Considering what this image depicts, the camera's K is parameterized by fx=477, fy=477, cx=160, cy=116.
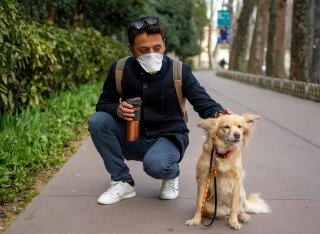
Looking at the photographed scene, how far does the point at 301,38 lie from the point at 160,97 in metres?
15.6

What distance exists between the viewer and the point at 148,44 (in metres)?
4.19

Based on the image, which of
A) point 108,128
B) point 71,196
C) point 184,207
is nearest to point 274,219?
point 184,207

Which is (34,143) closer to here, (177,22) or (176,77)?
(176,77)

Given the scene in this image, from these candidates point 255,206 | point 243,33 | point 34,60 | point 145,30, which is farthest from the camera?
point 243,33

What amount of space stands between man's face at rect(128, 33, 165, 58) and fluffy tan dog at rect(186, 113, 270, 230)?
0.89m

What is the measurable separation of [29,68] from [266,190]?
14.4ft

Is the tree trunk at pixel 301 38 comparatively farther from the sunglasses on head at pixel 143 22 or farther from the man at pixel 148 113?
the sunglasses on head at pixel 143 22

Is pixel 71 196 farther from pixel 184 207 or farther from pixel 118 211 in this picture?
pixel 184 207

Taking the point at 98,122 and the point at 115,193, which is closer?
the point at 98,122

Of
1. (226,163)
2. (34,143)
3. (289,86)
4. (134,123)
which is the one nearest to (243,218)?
(226,163)

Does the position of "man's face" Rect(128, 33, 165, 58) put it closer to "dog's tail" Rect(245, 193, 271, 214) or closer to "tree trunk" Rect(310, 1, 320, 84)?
"dog's tail" Rect(245, 193, 271, 214)

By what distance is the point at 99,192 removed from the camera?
4957 mm

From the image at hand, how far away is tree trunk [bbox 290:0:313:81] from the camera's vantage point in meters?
18.5

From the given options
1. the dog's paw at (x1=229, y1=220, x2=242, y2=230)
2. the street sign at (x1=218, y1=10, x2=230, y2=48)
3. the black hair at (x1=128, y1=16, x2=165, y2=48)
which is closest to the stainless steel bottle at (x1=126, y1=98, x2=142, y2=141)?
the black hair at (x1=128, y1=16, x2=165, y2=48)
